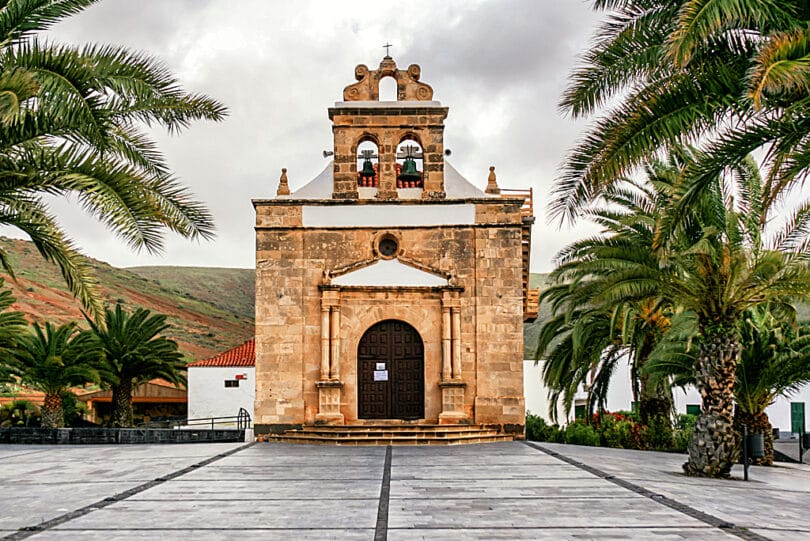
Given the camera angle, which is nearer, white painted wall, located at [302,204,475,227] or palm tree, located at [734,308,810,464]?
palm tree, located at [734,308,810,464]

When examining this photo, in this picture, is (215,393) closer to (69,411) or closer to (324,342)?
(69,411)

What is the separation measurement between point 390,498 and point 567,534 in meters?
2.83

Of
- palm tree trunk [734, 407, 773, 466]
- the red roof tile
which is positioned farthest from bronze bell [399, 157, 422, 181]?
the red roof tile

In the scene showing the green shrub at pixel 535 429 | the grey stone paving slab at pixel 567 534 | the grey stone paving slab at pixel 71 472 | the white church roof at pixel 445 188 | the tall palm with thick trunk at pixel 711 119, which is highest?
the white church roof at pixel 445 188

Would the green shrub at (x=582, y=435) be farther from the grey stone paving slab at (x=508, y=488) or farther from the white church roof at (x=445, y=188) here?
the grey stone paving slab at (x=508, y=488)

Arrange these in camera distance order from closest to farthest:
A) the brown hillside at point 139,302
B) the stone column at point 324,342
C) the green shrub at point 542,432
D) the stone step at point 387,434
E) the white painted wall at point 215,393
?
the stone step at point 387,434
the stone column at point 324,342
the green shrub at point 542,432
the white painted wall at point 215,393
the brown hillside at point 139,302

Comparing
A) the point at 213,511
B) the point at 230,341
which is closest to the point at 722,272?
the point at 213,511

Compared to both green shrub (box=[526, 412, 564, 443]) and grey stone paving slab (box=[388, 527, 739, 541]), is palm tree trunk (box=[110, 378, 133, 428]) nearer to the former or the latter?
green shrub (box=[526, 412, 564, 443])

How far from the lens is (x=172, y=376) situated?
1048 inches

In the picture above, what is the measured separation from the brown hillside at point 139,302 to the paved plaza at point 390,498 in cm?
4711

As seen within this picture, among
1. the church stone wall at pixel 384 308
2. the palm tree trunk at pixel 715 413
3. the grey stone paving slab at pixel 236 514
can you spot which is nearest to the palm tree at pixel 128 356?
the church stone wall at pixel 384 308

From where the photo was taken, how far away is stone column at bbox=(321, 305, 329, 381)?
67.1ft

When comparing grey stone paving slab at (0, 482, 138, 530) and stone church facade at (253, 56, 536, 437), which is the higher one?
stone church facade at (253, 56, 536, 437)

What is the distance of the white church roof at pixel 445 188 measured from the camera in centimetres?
2147
